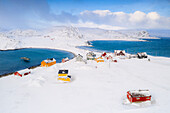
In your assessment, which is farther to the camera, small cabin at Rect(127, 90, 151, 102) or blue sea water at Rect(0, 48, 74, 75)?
blue sea water at Rect(0, 48, 74, 75)

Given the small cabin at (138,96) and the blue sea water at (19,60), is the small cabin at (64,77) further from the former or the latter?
the blue sea water at (19,60)

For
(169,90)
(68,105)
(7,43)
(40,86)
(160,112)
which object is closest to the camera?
(160,112)

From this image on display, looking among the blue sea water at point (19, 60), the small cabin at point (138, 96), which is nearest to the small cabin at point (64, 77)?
the small cabin at point (138, 96)

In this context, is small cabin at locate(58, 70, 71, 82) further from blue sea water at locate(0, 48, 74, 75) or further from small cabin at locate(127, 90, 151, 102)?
blue sea water at locate(0, 48, 74, 75)

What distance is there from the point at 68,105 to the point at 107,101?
211 inches

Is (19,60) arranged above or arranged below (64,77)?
below

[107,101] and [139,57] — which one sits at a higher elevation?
[139,57]

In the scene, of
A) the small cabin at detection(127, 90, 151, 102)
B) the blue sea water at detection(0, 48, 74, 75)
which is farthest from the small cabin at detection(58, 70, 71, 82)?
the blue sea water at detection(0, 48, 74, 75)

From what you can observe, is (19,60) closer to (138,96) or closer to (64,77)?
(64,77)

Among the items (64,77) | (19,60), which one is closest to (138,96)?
(64,77)

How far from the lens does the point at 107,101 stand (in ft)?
53.9

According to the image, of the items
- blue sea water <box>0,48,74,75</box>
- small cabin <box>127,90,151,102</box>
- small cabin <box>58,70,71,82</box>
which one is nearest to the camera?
small cabin <box>127,90,151,102</box>

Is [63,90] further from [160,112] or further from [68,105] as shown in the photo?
[160,112]

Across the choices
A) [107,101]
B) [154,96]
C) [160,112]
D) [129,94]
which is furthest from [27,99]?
[154,96]
